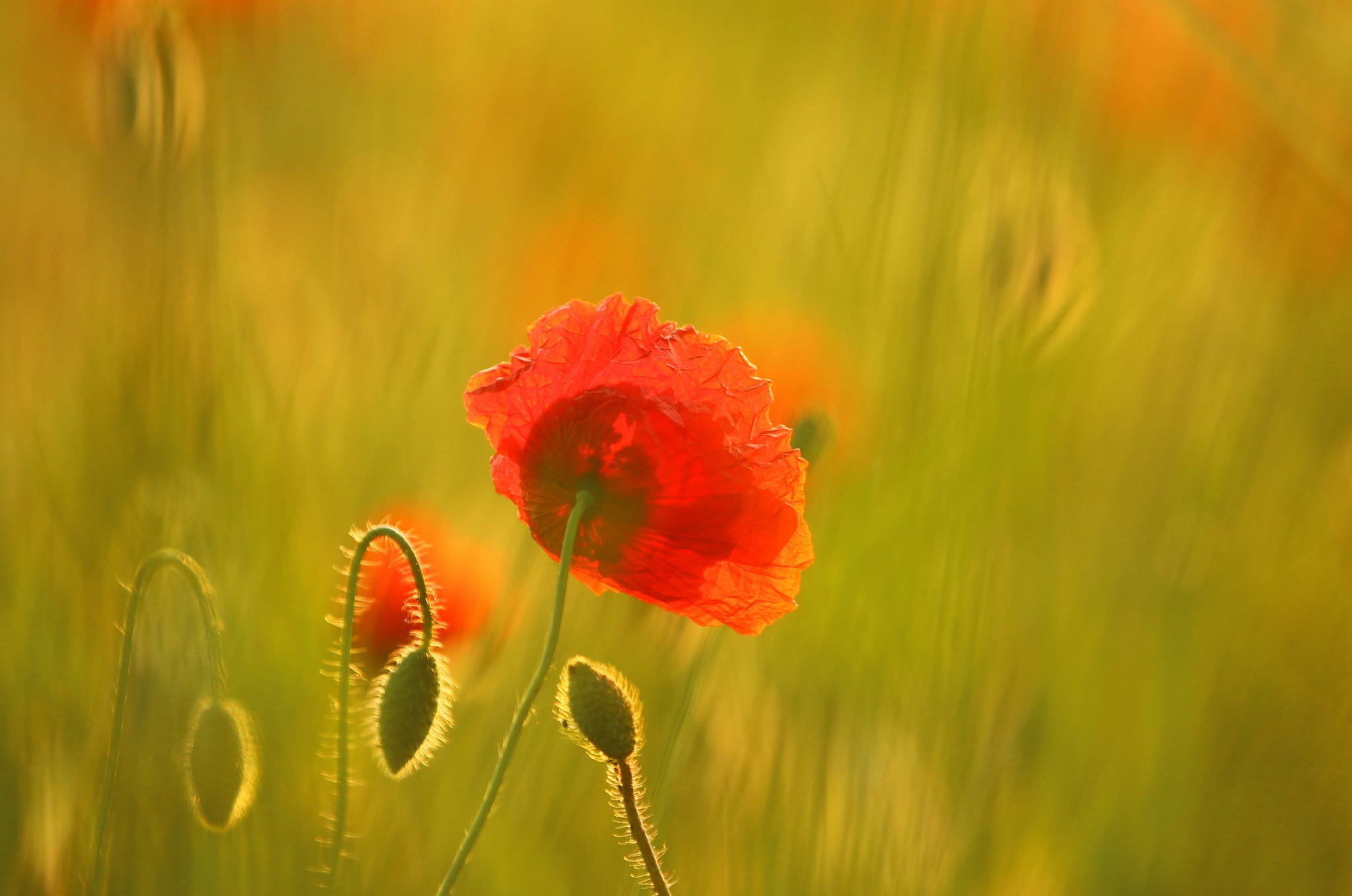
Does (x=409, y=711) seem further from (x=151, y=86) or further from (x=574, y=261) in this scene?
(x=574, y=261)

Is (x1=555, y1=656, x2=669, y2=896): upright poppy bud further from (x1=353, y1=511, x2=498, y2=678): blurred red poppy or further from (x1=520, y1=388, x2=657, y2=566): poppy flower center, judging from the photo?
(x1=353, y1=511, x2=498, y2=678): blurred red poppy

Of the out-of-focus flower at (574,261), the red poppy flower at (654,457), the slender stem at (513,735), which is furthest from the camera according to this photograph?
the out-of-focus flower at (574,261)

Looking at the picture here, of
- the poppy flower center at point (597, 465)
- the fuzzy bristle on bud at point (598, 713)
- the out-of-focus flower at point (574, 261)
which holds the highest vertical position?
the out-of-focus flower at point (574, 261)

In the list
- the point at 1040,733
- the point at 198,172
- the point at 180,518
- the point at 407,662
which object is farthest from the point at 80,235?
the point at 1040,733

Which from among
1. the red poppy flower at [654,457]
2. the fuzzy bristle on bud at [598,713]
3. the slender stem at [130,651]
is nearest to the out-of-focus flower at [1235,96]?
the red poppy flower at [654,457]

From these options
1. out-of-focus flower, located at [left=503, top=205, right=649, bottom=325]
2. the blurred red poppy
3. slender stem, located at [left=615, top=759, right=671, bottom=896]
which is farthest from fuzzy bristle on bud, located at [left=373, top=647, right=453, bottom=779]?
out-of-focus flower, located at [left=503, top=205, right=649, bottom=325]

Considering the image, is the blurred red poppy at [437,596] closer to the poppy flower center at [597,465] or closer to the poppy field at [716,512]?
the poppy field at [716,512]

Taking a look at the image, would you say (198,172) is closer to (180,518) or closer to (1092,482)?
(180,518)
